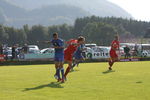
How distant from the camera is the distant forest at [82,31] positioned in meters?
121

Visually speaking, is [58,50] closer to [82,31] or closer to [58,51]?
[58,51]

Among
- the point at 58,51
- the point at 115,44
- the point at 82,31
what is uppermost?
the point at 82,31

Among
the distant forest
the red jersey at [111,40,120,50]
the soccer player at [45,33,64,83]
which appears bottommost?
the soccer player at [45,33,64,83]

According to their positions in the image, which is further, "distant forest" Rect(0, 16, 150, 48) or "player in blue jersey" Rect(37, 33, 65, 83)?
"distant forest" Rect(0, 16, 150, 48)

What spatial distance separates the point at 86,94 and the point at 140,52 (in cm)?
3761

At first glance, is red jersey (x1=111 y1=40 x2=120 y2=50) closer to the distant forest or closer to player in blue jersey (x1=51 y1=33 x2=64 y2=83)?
player in blue jersey (x1=51 y1=33 x2=64 y2=83)

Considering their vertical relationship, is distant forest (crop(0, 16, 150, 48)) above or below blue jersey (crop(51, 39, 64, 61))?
above

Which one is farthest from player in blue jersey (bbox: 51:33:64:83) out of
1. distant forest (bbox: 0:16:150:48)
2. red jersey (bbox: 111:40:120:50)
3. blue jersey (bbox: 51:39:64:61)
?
distant forest (bbox: 0:16:150:48)

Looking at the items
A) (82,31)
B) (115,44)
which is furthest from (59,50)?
(82,31)

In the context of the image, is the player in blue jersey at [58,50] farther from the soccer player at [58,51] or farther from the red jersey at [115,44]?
the red jersey at [115,44]

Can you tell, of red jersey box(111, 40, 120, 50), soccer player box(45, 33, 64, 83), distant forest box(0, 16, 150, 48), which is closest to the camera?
soccer player box(45, 33, 64, 83)

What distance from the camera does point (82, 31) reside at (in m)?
140

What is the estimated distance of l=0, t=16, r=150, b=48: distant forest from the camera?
12112cm

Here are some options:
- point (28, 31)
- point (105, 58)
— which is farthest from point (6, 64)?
point (28, 31)
